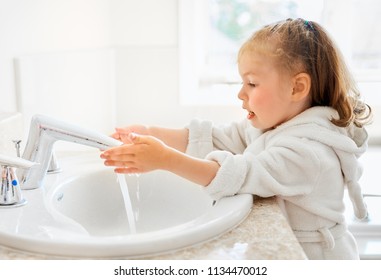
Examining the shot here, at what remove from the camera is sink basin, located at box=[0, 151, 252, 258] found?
59 centimetres

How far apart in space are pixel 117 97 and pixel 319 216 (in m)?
0.82

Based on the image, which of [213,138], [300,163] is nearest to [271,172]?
[300,163]

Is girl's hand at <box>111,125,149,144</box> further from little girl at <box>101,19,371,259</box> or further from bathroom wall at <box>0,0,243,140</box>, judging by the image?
bathroom wall at <box>0,0,243,140</box>

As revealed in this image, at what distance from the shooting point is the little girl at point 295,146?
762 millimetres

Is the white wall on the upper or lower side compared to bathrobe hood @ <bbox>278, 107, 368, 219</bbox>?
upper

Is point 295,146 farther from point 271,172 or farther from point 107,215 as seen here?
point 107,215

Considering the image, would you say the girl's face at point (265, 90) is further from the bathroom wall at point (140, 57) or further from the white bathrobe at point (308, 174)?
the bathroom wall at point (140, 57)

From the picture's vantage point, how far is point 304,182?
0.79 meters

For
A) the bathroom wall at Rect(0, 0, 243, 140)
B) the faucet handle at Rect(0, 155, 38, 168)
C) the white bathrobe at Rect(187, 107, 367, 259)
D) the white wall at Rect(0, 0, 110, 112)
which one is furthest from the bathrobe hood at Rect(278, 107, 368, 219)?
the bathroom wall at Rect(0, 0, 243, 140)

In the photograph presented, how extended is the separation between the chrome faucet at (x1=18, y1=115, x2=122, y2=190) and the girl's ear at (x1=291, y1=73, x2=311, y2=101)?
31 centimetres

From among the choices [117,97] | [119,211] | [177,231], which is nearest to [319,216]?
[177,231]

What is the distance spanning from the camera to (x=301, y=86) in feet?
2.78

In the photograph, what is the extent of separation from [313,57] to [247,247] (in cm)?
38

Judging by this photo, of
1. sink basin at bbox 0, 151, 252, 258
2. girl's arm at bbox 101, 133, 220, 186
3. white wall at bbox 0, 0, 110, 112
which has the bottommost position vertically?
sink basin at bbox 0, 151, 252, 258
